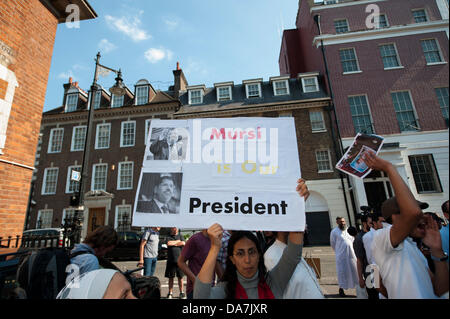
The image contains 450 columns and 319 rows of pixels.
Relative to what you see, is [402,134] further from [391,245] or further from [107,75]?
[107,75]

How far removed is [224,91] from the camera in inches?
805

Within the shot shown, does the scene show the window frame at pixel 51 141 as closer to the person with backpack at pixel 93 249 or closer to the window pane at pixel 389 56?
the person with backpack at pixel 93 249

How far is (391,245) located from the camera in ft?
5.82

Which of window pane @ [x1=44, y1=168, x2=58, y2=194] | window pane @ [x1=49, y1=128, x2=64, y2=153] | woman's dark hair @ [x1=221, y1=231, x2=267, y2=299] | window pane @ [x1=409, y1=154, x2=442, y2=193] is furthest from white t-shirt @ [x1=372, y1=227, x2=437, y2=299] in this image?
window pane @ [x1=49, y1=128, x2=64, y2=153]

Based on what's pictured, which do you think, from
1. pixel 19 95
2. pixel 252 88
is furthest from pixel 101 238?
pixel 252 88

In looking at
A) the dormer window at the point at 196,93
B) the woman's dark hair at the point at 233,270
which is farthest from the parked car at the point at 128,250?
the dormer window at the point at 196,93

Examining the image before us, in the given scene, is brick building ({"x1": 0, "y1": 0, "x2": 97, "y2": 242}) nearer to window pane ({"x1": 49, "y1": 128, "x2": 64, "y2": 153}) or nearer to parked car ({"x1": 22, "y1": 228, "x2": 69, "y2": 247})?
parked car ({"x1": 22, "y1": 228, "x2": 69, "y2": 247})

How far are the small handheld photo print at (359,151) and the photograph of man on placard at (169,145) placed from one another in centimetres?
170

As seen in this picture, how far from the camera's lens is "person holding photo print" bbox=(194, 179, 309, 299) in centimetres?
173

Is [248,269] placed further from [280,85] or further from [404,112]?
[280,85]

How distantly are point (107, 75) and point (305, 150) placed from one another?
13756 millimetres

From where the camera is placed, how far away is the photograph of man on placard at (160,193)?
6.92 feet

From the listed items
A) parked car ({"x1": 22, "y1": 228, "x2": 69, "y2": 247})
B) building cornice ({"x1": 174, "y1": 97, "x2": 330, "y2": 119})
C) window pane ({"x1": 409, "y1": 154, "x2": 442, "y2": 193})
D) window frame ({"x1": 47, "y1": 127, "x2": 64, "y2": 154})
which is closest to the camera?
parked car ({"x1": 22, "y1": 228, "x2": 69, "y2": 247})

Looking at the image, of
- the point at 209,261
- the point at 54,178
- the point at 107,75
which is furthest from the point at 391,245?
the point at 54,178
